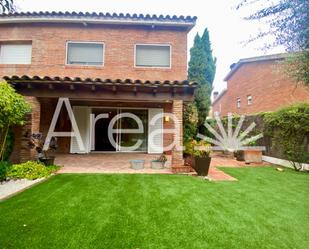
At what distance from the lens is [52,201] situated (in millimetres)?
5426

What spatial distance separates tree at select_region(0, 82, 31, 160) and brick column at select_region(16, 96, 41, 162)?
0.25 metres

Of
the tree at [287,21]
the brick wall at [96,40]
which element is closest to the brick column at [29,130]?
the brick wall at [96,40]

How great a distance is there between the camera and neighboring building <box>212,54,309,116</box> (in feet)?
56.9

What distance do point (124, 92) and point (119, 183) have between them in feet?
12.3

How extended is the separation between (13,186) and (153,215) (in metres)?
4.94

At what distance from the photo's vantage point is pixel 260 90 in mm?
20250

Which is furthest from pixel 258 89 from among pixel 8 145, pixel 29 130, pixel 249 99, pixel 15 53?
pixel 8 145

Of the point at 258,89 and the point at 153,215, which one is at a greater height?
the point at 258,89

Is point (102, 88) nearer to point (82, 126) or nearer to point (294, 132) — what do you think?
point (82, 126)

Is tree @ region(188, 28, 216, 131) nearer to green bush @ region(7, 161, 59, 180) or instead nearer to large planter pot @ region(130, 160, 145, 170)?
large planter pot @ region(130, 160, 145, 170)

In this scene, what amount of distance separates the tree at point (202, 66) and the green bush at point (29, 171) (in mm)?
10891

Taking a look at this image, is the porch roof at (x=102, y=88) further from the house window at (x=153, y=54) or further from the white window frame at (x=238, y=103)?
the white window frame at (x=238, y=103)

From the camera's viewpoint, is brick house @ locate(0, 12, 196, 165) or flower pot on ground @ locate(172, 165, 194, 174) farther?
brick house @ locate(0, 12, 196, 165)

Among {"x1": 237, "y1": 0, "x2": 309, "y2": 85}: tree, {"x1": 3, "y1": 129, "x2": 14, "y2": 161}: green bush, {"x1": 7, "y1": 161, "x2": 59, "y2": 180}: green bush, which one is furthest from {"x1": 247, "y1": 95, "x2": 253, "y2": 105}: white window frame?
{"x1": 3, "y1": 129, "x2": 14, "y2": 161}: green bush
